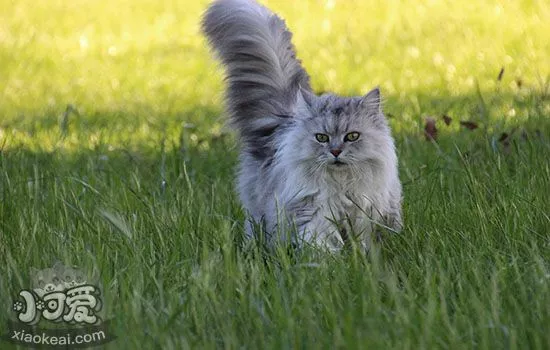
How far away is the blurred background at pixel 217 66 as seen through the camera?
870 centimetres

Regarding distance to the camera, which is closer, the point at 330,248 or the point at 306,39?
the point at 330,248

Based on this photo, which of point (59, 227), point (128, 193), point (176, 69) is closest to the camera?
point (59, 227)

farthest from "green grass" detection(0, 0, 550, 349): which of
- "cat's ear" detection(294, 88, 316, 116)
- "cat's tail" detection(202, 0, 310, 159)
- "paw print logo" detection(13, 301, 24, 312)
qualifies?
"cat's ear" detection(294, 88, 316, 116)

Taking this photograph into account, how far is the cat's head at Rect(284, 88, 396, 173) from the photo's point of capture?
4.86 meters

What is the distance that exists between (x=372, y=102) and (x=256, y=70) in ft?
2.60

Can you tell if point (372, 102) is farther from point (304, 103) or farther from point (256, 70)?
point (256, 70)

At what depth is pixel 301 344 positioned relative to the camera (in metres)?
3.31

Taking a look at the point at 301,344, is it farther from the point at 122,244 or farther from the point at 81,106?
the point at 81,106

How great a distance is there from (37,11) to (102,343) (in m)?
14.4

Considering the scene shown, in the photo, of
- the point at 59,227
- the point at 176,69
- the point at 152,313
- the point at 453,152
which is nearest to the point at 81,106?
the point at 176,69

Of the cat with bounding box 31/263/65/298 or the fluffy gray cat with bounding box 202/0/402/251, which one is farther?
the fluffy gray cat with bounding box 202/0/402/251

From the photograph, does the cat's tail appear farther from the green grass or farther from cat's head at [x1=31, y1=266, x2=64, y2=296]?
cat's head at [x1=31, y1=266, x2=64, y2=296]

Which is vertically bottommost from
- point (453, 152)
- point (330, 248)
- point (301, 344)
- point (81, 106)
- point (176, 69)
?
point (301, 344)

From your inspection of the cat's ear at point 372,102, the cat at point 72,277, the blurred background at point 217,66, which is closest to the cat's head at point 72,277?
the cat at point 72,277
